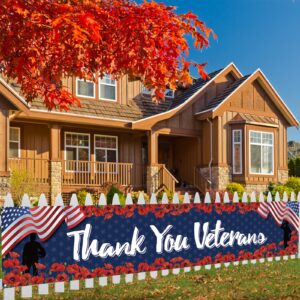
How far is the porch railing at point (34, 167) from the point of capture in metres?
19.6

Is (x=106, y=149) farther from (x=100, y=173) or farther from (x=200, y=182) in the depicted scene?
(x=200, y=182)

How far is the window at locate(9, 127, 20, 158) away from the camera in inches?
803

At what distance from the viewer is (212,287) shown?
7.48m

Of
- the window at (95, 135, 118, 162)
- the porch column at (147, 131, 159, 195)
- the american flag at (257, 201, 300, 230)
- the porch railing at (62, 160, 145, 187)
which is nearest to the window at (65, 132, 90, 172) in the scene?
the porch railing at (62, 160, 145, 187)

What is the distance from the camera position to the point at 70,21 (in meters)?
5.64

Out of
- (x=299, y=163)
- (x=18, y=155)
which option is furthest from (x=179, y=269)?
(x=299, y=163)

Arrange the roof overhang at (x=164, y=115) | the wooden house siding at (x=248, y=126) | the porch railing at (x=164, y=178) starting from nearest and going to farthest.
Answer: the roof overhang at (x=164, y=115) < the porch railing at (x=164, y=178) < the wooden house siding at (x=248, y=126)

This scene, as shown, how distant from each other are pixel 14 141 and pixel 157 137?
636cm

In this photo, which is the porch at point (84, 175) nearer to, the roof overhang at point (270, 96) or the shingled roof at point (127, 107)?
the shingled roof at point (127, 107)

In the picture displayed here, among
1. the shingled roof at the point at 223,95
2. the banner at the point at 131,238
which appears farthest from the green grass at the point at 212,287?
the shingled roof at the point at 223,95

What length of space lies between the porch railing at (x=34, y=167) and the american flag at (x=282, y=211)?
38.3ft

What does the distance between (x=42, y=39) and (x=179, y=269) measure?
172 inches

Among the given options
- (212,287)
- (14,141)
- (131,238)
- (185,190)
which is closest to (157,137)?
(185,190)

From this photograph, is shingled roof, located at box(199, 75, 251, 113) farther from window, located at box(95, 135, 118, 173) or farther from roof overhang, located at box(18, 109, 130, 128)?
window, located at box(95, 135, 118, 173)
